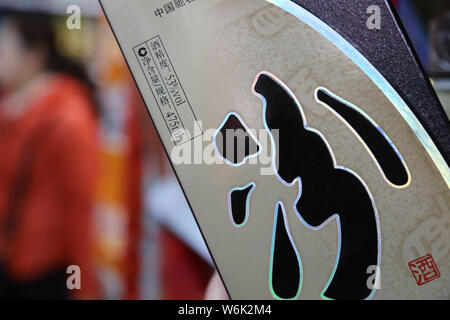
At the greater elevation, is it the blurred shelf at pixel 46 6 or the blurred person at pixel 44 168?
the blurred shelf at pixel 46 6

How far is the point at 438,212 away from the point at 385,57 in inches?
7.9

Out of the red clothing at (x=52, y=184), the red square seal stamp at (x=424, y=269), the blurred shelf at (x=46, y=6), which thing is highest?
the blurred shelf at (x=46, y=6)

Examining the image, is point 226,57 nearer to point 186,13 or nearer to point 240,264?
point 186,13

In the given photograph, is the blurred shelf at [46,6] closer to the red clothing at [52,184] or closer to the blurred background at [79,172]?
the blurred background at [79,172]

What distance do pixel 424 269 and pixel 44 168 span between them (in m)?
1.10

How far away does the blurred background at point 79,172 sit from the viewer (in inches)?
47.5

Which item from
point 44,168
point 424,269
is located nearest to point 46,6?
point 44,168

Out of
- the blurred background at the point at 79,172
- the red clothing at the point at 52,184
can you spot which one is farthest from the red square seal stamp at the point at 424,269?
the red clothing at the point at 52,184

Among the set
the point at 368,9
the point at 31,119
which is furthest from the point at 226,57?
the point at 31,119

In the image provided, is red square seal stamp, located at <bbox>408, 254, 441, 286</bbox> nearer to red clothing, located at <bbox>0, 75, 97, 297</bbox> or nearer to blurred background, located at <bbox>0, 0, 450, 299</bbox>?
blurred background, located at <bbox>0, 0, 450, 299</bbox>

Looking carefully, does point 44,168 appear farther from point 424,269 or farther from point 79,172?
point 424,269

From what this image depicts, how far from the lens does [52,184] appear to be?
1237 mm

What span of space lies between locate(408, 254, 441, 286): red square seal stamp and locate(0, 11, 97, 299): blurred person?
103 cm
